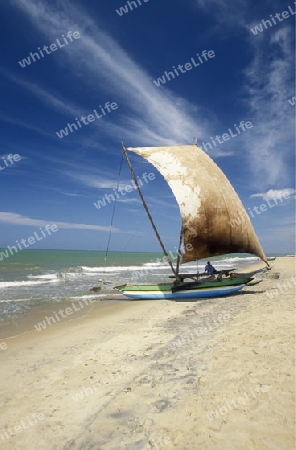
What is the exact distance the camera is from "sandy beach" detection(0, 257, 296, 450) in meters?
4.65

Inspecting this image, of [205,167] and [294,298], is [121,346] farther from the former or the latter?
[205,167]

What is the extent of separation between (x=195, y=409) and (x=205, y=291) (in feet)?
45.4

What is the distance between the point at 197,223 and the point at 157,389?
1215 centimetres

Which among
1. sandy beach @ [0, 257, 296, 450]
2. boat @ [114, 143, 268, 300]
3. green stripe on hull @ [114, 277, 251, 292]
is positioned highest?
boat @ [114, 143, 268, 300]

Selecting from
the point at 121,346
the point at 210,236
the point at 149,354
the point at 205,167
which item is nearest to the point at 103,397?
the point at 149,354

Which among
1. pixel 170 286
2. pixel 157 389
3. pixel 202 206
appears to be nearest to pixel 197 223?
pixel 202 206

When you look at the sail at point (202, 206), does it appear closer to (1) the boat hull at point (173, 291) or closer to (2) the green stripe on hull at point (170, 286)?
(2) the green stripe on hull at point (170, 286)

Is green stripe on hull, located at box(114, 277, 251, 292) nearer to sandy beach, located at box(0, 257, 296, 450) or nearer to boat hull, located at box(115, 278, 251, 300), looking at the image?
boat hull, located at box(115, 278, 251, 300)

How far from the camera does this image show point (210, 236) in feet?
58.6

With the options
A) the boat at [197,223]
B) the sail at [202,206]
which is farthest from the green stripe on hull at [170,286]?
the sail at [202,206]

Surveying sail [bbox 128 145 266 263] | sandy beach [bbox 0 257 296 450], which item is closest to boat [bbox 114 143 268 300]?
sail [bbox 128 145 266 263]

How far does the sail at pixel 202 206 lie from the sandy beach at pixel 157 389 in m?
6.98

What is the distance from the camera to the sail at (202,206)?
17.5m

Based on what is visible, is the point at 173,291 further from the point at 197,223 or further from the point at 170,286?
the point at 197,223
